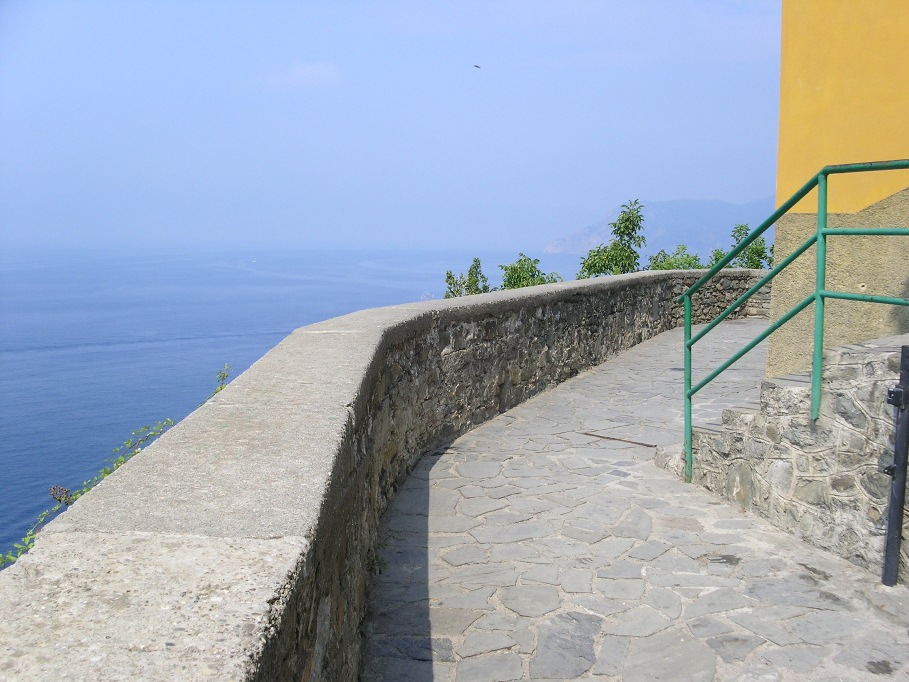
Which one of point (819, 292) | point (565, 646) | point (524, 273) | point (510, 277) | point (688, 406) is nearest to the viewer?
point (565, 646)

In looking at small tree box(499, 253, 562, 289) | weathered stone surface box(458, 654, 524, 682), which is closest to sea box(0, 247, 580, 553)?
small tree box(499, 253, 562, 289)

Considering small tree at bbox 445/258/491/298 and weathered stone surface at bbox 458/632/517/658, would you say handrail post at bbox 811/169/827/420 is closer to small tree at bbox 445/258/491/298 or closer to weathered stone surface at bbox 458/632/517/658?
weathered stone surface at bbox 458/632/517/658

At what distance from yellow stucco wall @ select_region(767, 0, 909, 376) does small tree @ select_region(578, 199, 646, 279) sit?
958cm

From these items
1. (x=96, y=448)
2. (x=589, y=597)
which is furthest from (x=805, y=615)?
(x=96, y=448)

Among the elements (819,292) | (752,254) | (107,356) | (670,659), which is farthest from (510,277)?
(107,356)

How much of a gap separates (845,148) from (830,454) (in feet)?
8.49

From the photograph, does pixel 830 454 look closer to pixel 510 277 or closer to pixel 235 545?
pixel 235 545

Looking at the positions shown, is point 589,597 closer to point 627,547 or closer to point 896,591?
point 627,547

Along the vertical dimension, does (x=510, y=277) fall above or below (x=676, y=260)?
below

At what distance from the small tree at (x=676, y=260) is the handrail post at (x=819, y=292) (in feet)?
38.4

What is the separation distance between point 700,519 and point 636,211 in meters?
12.6

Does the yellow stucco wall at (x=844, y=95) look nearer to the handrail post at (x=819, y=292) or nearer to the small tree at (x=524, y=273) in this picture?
the handrail post at (x=819, y=292)

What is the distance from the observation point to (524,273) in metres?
15.7

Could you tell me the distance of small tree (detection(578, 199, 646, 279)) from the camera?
15664 mm
